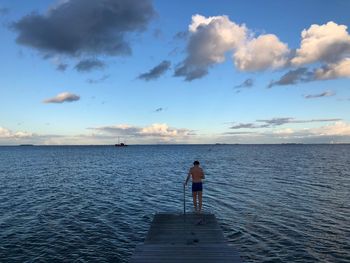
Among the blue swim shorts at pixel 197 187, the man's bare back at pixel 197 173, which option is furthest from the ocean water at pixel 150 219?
the man's bare back at pixel 197 173

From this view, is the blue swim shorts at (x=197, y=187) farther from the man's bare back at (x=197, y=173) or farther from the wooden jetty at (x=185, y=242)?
the wooden jetty at (x=185, y=242)

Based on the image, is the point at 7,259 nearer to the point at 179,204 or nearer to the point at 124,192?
the point at 179,204

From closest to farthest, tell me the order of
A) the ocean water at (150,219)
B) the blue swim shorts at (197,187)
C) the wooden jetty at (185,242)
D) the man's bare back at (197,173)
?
the wooden jetty at (185,242), the ocean water at (150,219), the man's bare back at (197,173), the blue swim shorts at (197,187)

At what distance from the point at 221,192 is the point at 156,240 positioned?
83.3ft

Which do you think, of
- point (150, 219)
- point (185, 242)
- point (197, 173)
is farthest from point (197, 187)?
point (150, 219)

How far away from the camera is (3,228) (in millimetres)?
23469

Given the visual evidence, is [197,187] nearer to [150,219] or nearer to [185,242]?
[185,242]

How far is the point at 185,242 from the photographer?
14055mm

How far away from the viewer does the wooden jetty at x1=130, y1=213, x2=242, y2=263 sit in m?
11.7

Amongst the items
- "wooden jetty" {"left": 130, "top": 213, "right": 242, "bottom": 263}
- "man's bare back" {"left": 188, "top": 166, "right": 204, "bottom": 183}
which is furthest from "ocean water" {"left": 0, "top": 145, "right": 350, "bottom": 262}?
"man's bare back" {"left": 188, "top": 166, "right": 204, "bottom": 183}

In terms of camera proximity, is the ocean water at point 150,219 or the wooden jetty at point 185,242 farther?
the ocean water at point 150,219

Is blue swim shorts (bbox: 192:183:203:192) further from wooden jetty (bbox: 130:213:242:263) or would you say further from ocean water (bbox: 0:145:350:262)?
ocean water (bbox: 0:145:350:262)

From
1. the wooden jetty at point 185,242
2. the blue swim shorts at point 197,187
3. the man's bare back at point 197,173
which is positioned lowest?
the wooden jetty at point 185,242

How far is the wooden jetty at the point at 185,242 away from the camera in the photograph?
1166 cm
